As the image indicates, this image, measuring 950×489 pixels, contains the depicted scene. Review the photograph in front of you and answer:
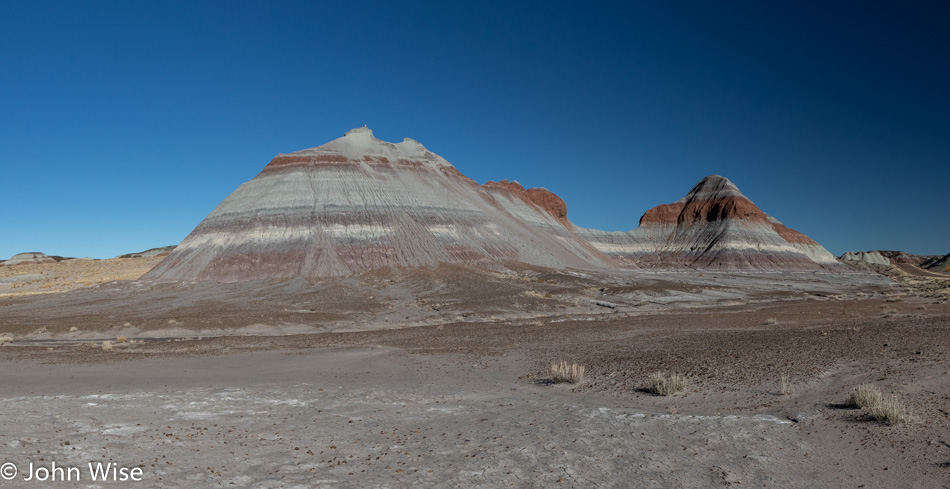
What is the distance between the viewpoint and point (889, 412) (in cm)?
812

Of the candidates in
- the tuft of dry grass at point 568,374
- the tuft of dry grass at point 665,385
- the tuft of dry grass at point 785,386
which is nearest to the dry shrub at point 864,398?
the tuft of dry grass at point 785,386

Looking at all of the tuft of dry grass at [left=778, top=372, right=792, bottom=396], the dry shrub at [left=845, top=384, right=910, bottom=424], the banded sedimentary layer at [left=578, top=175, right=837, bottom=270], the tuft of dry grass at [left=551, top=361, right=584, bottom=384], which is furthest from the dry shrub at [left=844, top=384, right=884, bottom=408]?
the banded sedimentary layer at [left=578, top=175, right=837, bottom=270]

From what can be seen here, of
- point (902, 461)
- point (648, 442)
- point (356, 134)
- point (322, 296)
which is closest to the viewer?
point (902, 461)

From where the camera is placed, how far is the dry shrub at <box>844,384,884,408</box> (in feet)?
29.2

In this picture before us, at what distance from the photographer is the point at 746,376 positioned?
12.2 m

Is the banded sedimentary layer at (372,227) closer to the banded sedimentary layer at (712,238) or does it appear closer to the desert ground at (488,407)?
the banded sedimentary layer at (712,238)

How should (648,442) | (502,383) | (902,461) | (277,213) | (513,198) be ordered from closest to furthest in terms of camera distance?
(902,461), (648,442), (502,383), (277,213), (513,198)

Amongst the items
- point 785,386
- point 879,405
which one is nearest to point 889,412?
point 879,405

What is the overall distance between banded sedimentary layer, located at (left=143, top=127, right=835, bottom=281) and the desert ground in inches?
1148

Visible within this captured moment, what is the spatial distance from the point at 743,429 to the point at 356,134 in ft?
248

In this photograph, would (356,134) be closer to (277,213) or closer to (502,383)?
(277,213)

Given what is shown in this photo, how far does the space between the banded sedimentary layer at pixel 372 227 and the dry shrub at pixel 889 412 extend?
47.5 m

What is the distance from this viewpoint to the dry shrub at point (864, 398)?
8.90 metres

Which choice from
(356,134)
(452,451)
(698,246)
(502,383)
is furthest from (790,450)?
(698,246)
